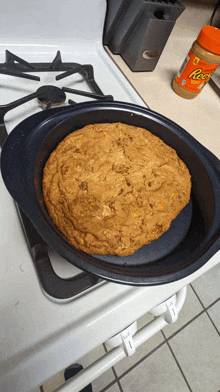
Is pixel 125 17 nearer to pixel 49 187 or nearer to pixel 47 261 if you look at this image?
pixel 49 187

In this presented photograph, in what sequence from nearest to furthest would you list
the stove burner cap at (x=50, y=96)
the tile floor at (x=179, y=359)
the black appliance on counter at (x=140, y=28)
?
the stove burner cap at (x=50, y=96) < the black appliance on counter at (x=140, y=28) < the tile floor at (x=179, y=359)

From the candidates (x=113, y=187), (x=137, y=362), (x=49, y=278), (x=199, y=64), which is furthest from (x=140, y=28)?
(x=137, y=362)

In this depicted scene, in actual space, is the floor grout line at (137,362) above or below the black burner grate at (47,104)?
below

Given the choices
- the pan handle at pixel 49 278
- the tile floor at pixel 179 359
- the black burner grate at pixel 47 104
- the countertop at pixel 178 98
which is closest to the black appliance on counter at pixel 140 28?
the countertop at pixel 178 98

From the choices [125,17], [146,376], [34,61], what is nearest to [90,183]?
[34,61]

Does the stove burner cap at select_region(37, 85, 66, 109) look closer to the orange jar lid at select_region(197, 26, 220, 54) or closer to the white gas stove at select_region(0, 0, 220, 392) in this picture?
the white gas stove at select_region(0, 0, 220, 392)

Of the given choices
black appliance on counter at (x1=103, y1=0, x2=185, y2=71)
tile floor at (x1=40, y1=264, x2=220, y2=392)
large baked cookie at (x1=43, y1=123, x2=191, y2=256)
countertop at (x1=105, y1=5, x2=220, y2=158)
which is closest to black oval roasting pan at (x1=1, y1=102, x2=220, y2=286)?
large baked cookie at (x1=43, y1=123, x2=191, y2=256)

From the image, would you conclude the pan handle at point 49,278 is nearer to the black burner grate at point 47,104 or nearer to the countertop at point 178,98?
the black burner grate at point 47,104

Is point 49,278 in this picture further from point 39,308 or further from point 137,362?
point 137,362
